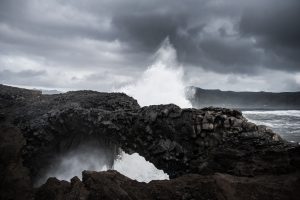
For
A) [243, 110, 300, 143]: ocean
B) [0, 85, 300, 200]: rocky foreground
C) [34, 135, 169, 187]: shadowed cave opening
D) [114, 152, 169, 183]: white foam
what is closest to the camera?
[0, 85, 300, 200]: rocky foreground

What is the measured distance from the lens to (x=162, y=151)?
413 inches

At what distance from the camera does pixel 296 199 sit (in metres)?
7.09

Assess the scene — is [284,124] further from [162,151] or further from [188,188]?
[188,188]

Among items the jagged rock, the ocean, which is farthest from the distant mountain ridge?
the jagged rock

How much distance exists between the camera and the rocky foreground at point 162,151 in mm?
7625

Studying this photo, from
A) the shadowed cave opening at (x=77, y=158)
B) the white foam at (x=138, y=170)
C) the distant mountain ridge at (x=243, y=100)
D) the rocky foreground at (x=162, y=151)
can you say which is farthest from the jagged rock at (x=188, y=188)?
the distant mountain ridge at (x=243, y=100)

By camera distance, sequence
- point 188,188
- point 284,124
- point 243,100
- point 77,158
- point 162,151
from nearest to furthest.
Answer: point 188,188 → point 162,151 → point 77,158 → point 284,124 → point 243,100

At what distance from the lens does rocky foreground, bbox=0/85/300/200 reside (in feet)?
25.0

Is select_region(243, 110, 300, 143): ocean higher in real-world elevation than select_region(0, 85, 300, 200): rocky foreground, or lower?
lower

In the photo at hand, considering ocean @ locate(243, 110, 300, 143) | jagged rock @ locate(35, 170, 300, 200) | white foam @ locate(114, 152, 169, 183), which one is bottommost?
white foam @ locate(114, 152, 169, 183)

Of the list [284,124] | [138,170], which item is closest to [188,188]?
[138,170]

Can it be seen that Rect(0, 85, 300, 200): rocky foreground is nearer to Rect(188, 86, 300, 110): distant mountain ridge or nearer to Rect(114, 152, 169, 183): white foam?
Rect(114, 152, 169, 183): white foam

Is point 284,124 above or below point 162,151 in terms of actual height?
below

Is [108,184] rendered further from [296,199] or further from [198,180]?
[296,199]
